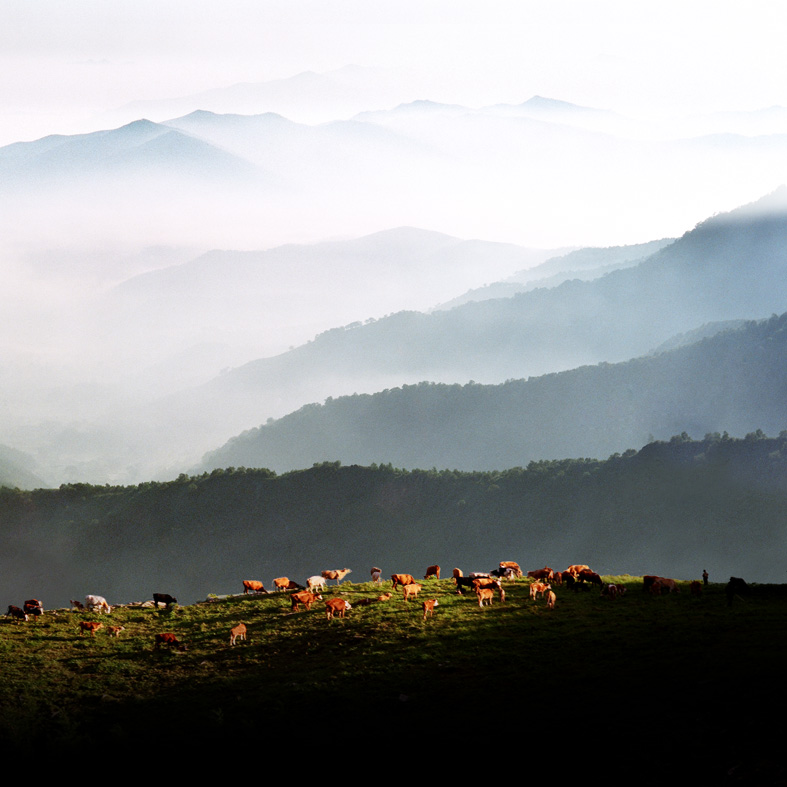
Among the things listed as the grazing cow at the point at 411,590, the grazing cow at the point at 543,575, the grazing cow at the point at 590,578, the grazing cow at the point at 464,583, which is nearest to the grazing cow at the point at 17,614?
the grazing cow at the point at 411,590

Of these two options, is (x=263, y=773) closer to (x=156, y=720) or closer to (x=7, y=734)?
(x=156, y=720)

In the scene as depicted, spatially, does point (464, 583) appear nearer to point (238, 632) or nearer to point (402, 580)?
point (402, 580)

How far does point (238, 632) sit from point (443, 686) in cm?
1032

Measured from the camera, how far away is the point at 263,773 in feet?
97.7

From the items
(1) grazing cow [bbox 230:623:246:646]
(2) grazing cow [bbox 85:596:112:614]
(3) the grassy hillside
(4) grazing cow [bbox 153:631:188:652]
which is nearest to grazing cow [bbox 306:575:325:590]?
(3) the grassy hillside

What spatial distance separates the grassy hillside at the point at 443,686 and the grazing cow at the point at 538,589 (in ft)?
5.25

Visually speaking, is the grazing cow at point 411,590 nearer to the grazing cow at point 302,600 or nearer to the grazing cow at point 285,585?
the grazing cow at point 302,600

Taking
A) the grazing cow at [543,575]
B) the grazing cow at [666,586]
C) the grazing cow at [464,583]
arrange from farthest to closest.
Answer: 1. the grazing cow at [543,575]
2. the grazing cow at [464,583]
3. the grazing cow at [666,586]

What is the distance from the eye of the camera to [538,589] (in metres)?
44.3

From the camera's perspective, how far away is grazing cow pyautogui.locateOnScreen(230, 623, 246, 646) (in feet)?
127

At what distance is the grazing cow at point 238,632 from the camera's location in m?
38.7

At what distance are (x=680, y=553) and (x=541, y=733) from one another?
164288mm

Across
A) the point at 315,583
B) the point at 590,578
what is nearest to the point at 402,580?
the point at 315,583

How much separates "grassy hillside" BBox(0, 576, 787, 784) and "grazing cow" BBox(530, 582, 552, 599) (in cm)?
160
